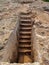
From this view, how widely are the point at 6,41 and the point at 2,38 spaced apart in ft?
1.05

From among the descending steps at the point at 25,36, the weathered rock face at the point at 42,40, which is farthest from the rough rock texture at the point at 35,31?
the descending steps at the point at 25,36

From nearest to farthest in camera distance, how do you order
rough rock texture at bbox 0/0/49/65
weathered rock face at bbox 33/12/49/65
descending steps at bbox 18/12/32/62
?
weathered rock face at bbox 33/12/49/65 → rough rock texture at bbox 0/0/49/65 → descending steps at bbox 18/12/32/62

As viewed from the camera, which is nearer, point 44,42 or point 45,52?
point 45,52

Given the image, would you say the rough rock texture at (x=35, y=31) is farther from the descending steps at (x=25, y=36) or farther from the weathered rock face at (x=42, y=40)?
the descending steps at (x=25, y=36)

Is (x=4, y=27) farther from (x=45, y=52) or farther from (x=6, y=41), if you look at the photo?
(x=45, y=52)

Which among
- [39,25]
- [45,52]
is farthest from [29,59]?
[45,52]

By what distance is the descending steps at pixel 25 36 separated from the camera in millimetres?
6851

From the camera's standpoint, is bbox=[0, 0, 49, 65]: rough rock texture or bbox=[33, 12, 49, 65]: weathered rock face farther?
bbox=[0, 0, 49, 65]: rough rock texture

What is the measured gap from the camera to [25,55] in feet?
22.3

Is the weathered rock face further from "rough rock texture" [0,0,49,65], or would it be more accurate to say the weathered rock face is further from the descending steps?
the descending steps

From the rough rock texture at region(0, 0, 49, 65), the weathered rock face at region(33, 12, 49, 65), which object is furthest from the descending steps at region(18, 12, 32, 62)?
the weathered rock face at region(33, 12, 49, 65)

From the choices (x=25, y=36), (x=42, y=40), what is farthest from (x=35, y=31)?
(x=25, y=36)

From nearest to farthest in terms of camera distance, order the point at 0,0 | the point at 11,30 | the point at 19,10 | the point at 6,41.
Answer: the point at 6,41 → the point at 11,30 → the point at 19,10 → the point at 0,0

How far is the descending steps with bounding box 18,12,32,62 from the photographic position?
6.85 meters
